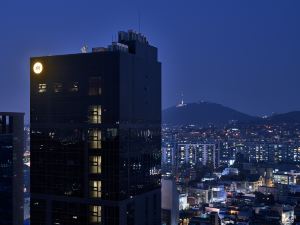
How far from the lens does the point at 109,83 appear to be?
3145cm

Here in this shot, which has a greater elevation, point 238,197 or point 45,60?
point 45,60

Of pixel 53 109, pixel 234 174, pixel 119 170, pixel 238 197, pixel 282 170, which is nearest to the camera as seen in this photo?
pixel 119 170

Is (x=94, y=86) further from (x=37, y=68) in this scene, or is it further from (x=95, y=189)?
(x=95, y=189)

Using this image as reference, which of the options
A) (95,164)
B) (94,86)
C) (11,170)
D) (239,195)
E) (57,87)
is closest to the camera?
(95,164)

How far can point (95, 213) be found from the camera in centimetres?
3162

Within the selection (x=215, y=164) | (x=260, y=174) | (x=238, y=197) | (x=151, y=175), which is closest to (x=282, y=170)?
(x=260, y=174)

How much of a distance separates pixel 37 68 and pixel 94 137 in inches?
262

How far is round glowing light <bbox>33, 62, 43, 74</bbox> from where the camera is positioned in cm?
3362

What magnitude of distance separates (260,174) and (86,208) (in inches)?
4644

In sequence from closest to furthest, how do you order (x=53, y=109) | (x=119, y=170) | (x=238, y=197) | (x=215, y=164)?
1. (x=119, y=170)
2. (x=53, y=109)
3. (x=238, y=197)
4. (x=215, y=164)

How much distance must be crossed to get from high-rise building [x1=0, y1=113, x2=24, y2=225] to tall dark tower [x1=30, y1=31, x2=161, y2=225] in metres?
43.8

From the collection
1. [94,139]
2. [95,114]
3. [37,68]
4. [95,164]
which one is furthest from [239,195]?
[37,68]

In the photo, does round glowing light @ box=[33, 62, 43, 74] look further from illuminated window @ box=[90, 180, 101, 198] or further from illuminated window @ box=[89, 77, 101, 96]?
illuminated window @ box=[90, 180, 101, 198]

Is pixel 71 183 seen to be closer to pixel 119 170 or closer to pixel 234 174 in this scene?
pixel 119 170
